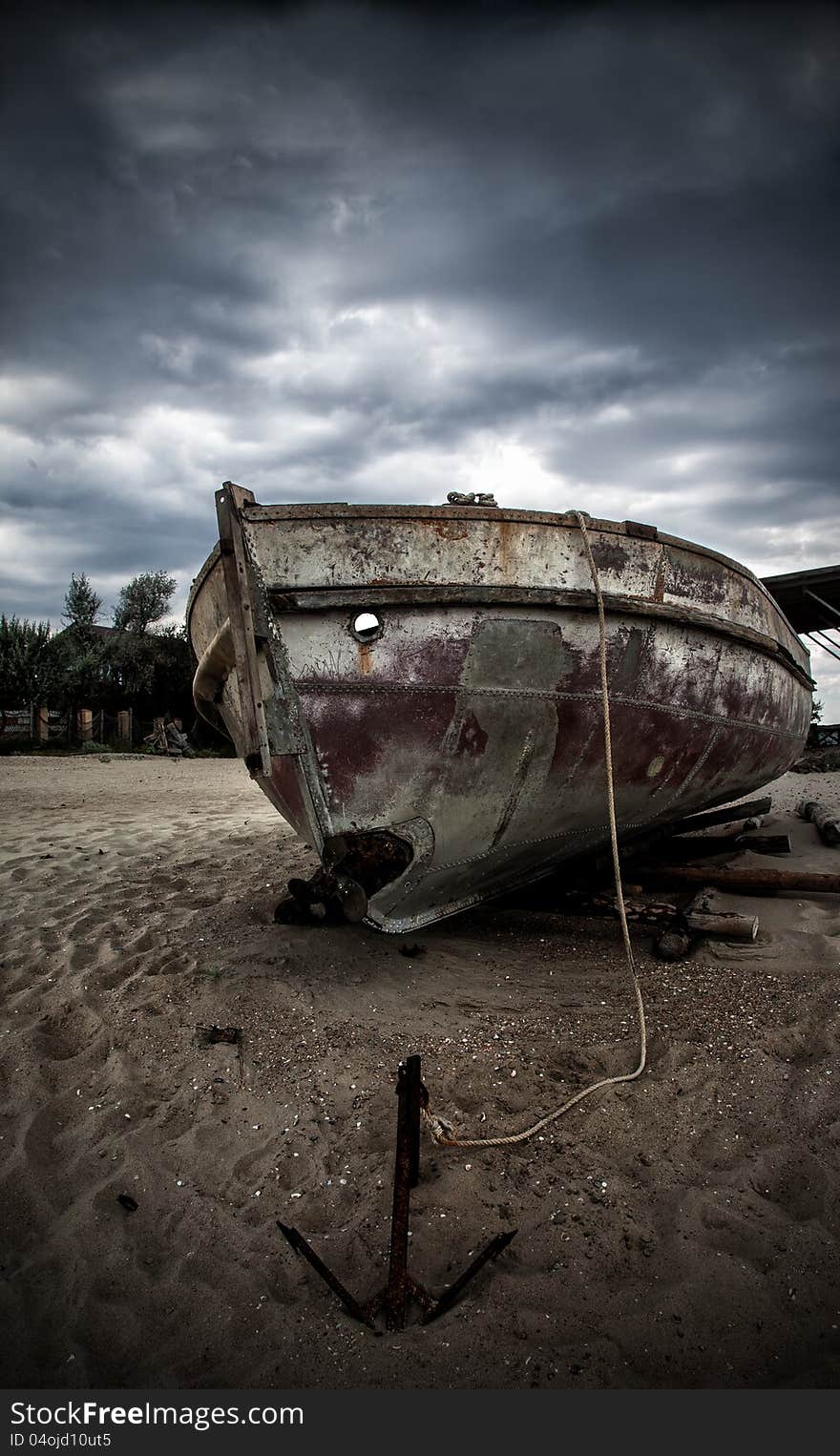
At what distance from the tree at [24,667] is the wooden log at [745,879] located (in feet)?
60.5

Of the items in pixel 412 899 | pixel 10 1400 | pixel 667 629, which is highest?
pixel 667 629

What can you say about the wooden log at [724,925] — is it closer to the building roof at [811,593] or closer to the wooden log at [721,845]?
the wooden log at [721,845]

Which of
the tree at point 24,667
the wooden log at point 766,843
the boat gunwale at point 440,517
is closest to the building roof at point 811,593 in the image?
the wooden log at point 766,843

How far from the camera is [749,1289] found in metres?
1.50

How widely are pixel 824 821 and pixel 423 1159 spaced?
467cm

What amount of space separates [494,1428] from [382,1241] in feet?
1.58

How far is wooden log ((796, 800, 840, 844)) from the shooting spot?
515 cm

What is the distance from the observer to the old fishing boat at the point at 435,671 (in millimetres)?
2639

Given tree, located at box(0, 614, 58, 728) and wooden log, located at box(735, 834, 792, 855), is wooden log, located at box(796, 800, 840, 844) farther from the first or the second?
tree, located at box(0, 614, 58, 728)

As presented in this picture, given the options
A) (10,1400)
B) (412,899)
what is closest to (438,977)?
(412,899)

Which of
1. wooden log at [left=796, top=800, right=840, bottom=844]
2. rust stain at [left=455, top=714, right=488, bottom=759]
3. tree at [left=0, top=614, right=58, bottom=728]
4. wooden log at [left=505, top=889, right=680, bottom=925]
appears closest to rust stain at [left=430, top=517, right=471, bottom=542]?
rust stain at [left=455, top=714, right=488, bottom=759]

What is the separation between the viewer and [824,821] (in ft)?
17.7

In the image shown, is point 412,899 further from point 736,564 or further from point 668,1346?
point 736,564

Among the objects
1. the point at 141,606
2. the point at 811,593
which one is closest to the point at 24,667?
the point at 141,606
